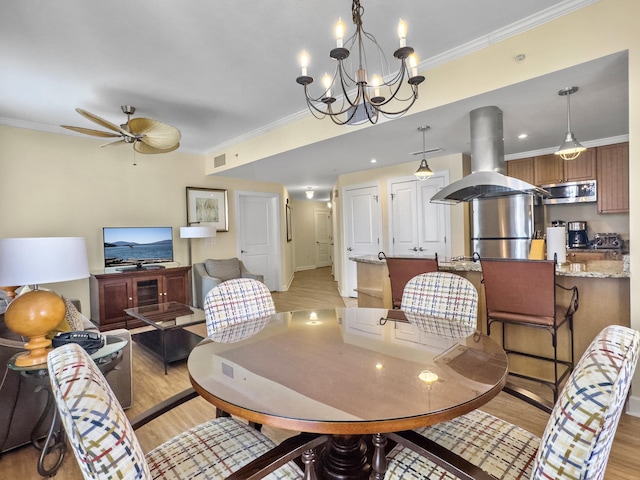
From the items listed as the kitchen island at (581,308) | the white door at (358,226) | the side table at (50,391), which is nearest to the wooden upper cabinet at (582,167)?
the kitchen island at (581,308)

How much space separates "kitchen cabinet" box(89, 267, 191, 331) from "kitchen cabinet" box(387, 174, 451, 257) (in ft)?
10.8

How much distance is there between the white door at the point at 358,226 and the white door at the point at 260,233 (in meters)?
1.50

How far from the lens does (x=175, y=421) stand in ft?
6.97

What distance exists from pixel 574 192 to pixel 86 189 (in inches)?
255

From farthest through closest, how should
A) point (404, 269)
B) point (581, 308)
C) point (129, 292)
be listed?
point (129, 292), point (404, 269), point (581, 308)

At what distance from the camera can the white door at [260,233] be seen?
246 inches

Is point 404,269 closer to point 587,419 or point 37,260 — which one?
point 587,419

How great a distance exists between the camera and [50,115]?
3770mm

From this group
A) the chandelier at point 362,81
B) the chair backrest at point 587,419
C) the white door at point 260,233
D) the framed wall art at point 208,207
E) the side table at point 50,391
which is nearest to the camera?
the chair backrest at point 587,419

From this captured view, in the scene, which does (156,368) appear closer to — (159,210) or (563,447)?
(159,210)

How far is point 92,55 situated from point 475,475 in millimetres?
3378

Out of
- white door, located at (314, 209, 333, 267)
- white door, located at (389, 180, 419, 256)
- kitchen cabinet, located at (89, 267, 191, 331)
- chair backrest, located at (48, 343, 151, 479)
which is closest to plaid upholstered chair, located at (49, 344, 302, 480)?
chair backrest, located at (48, 343, 151, 479)

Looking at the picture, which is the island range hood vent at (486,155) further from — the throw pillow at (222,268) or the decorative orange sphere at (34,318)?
the throw pillow at (222,268)

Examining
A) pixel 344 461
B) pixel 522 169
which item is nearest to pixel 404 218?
pixel 522 169
